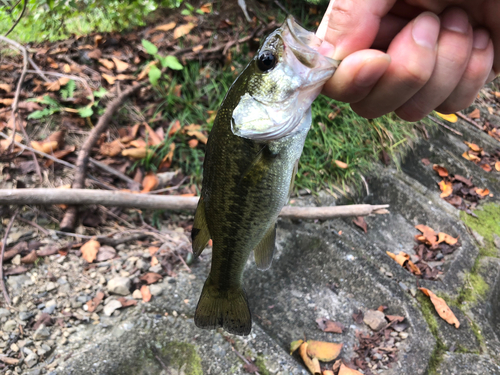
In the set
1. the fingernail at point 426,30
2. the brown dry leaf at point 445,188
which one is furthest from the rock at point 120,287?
the brown dry leaf at point 445,188

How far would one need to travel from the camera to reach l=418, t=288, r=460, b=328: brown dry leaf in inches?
97.3

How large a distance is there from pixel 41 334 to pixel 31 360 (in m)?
0.14

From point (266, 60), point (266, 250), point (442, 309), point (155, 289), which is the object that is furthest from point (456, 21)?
point (155, 289)

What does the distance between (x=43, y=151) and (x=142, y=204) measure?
3.37ft

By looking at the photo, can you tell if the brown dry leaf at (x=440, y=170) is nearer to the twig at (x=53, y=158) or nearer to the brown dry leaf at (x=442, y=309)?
the brown dry leaf at (x=442, y=309)

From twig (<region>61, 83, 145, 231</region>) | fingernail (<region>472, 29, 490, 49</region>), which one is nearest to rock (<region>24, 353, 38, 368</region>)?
twig (<region>61, 83, 145, 231</region>)

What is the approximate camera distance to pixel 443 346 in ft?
7.61

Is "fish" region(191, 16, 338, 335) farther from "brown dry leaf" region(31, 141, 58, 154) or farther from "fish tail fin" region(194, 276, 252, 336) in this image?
"brown dry leaf" region(31, 141, 58, 154)

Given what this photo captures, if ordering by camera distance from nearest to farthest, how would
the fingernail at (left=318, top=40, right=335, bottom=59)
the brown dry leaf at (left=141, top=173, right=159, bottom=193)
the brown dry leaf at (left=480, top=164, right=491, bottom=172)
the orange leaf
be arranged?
1. the fingernail at (left=318, top=40, right=335, bottom=59)
2. the brown dry leaf at (left=141, top=173, right=159, bottom=193)
3. the orange leaf
4. the brown dry leaf at (left=480, top=164, right=491, bottom=172)

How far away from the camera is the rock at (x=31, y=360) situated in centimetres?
176

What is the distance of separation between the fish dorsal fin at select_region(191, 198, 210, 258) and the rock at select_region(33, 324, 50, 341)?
1125 millimetres

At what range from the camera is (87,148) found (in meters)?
2.82

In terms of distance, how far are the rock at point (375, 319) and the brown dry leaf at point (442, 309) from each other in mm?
407

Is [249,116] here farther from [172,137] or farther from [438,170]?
[438,170]
